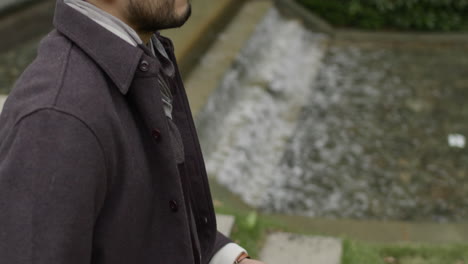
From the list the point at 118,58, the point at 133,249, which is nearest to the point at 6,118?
the point at 118,58

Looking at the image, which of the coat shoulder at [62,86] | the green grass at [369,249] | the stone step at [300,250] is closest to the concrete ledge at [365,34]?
the green grass at [369,249]

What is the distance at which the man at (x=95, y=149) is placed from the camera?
48.1 inches

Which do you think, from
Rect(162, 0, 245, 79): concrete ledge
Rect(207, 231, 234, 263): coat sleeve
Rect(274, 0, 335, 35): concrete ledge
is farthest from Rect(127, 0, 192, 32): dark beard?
Rect(274, 0, 335, 35): concrete ledge

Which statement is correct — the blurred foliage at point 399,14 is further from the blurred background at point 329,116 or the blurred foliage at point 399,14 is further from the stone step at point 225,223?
the stone step at point 225,223

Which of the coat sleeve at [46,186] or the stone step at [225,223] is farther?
the stone step at [225,223]

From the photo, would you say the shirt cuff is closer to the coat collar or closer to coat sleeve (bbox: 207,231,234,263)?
coat sleeve (bbox: 207,231,234,263)

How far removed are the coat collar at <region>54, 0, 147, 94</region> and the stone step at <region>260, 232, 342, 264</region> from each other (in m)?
2.36

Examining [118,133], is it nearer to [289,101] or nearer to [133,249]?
[133,249]

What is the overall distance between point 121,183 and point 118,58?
0.91 ft

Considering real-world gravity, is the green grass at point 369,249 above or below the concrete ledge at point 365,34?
above

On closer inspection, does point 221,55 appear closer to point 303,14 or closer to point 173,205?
point 303,14

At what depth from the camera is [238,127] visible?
20.6ft

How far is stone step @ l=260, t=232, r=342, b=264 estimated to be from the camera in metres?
3.54

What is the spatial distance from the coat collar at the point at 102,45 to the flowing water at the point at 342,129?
389 centimetres
